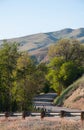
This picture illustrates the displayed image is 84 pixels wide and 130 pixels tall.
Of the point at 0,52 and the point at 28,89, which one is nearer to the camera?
the point at 28,89

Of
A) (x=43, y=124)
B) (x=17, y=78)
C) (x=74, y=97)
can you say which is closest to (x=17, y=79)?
(x=17, y=78)

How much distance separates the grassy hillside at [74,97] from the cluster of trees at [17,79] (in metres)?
14.3

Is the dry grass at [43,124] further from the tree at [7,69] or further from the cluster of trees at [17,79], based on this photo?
the tree at [7,69]

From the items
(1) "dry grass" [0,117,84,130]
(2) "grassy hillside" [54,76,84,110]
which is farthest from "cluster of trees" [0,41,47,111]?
(1) "dry grass" [0,117,84,130]

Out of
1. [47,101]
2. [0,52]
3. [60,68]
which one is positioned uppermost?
[0,52]

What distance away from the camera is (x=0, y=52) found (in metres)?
67.4

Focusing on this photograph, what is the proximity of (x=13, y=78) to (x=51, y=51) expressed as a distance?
1586 inches

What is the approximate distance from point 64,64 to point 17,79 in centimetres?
3213

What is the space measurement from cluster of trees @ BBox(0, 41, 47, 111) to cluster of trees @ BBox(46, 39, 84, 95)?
2898cm

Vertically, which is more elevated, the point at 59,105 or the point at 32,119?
the point at 32,119

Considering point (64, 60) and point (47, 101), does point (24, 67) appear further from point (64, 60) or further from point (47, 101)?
point (64, 60)

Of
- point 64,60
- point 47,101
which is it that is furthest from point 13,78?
point 64,60

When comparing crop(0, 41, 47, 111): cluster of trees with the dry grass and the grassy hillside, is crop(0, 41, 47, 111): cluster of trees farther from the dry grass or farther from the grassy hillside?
the dry grass

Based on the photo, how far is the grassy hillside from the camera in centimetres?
7912
